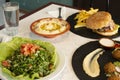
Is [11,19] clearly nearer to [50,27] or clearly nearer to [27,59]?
[50,27]

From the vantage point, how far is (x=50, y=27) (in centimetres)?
133

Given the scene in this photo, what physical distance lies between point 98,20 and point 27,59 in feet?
1.76

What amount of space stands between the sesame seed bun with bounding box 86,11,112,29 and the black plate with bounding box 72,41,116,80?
0.11 meters

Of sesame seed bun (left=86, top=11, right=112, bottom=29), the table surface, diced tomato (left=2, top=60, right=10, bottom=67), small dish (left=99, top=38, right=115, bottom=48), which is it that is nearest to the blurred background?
the table surface

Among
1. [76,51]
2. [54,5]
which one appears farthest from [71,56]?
[54,5]

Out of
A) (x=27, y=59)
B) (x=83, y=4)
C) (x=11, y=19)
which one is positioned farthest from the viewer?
(x=83, y=4)

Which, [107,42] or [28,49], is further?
[107,42]

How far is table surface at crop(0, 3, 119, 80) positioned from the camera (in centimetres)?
106

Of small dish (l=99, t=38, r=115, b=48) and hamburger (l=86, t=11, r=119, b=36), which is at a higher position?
hamburger (l=86, t=11, r=119, b=36)

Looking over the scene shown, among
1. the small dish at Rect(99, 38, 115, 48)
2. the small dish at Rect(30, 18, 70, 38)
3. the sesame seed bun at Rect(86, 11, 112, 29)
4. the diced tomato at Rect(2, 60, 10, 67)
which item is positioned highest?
the sesame seed bun at Rect(86, 11, 112, 29)

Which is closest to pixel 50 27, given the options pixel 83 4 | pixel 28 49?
pixel 28 49

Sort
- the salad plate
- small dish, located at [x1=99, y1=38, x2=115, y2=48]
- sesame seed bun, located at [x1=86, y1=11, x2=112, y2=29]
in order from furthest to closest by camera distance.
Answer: sesame seed bun, located at [x1=86, y1=11, x2=112, y2=29] → small dish, located at [x1=99, y1=38, x2=115, y2=48] → the salad plate

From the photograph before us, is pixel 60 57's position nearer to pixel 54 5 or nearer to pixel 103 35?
pixel 103 35

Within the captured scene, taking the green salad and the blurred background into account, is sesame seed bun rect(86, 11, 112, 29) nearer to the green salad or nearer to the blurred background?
the green salad
